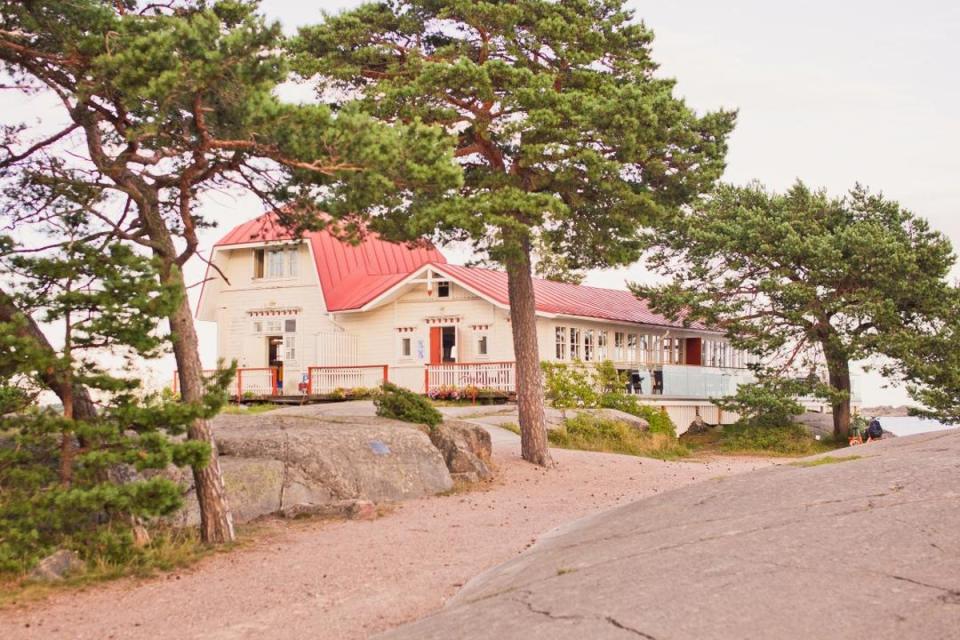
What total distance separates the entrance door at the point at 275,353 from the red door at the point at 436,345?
23.0ft

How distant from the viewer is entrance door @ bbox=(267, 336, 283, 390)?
41250 mm

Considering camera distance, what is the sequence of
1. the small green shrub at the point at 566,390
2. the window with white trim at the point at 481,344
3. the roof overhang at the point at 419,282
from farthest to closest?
the window with white trim at the point at 481,344, the roof overhang at the point at 419,282, the small green shrub at the point at 566,390

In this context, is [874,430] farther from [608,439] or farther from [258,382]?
[258,382]

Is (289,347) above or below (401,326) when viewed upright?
below

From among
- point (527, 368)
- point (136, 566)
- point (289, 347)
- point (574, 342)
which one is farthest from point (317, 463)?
point (289, 347)

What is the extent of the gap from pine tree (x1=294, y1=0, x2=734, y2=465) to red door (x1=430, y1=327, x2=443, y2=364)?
15.3 m

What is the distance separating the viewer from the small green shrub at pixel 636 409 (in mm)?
33375

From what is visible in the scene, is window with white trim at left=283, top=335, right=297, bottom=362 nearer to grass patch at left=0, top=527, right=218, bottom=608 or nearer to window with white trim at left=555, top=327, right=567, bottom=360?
window with white trim at left=555, top=327, right=567, bottom=360

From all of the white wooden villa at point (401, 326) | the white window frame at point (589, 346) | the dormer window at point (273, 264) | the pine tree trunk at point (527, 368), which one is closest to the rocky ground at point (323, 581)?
the pine tree trunk at point (527, 368)

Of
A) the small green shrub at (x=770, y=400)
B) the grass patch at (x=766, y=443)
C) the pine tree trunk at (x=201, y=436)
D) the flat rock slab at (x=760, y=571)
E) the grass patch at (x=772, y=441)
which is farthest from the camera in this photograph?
the small green shrub at (x=770, y=400)

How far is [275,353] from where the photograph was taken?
42.0 m

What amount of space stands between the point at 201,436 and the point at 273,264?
29520 millimetres

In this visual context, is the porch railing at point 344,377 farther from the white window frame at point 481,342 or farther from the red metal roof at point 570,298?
the red metal roof at point 570,298

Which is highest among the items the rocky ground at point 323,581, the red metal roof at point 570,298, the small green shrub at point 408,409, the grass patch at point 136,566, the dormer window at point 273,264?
the dormer window at point 273,264
